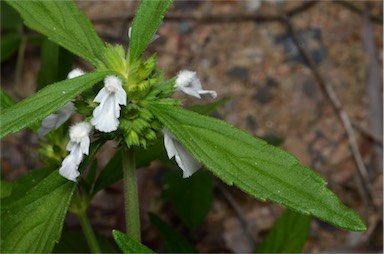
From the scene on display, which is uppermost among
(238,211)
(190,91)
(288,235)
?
(190,91)

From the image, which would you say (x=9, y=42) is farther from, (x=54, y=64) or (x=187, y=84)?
(x=187, y=84)

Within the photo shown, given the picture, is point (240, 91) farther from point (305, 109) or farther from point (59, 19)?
point (59, 19)

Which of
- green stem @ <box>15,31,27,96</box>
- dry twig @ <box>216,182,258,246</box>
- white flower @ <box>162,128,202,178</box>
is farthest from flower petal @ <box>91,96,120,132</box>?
green stem @ <box>15,31,27,96</box>

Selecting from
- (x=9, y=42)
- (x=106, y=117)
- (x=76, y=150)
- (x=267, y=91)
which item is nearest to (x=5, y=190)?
(x=76, y=150)

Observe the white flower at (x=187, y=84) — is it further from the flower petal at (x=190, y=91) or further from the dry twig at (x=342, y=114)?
the dry twig at (x=342, y=114)

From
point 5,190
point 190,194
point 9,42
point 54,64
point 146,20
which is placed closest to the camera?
point 146,20

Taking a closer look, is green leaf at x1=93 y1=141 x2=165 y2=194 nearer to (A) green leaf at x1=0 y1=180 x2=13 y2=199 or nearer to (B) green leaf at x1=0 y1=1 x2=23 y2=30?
(A) green leaf at x1=0 y1=180 x2=13 y2=199

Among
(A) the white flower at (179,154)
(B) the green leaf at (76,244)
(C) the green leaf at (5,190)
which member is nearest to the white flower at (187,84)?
(A) the white flower at (179,154)
